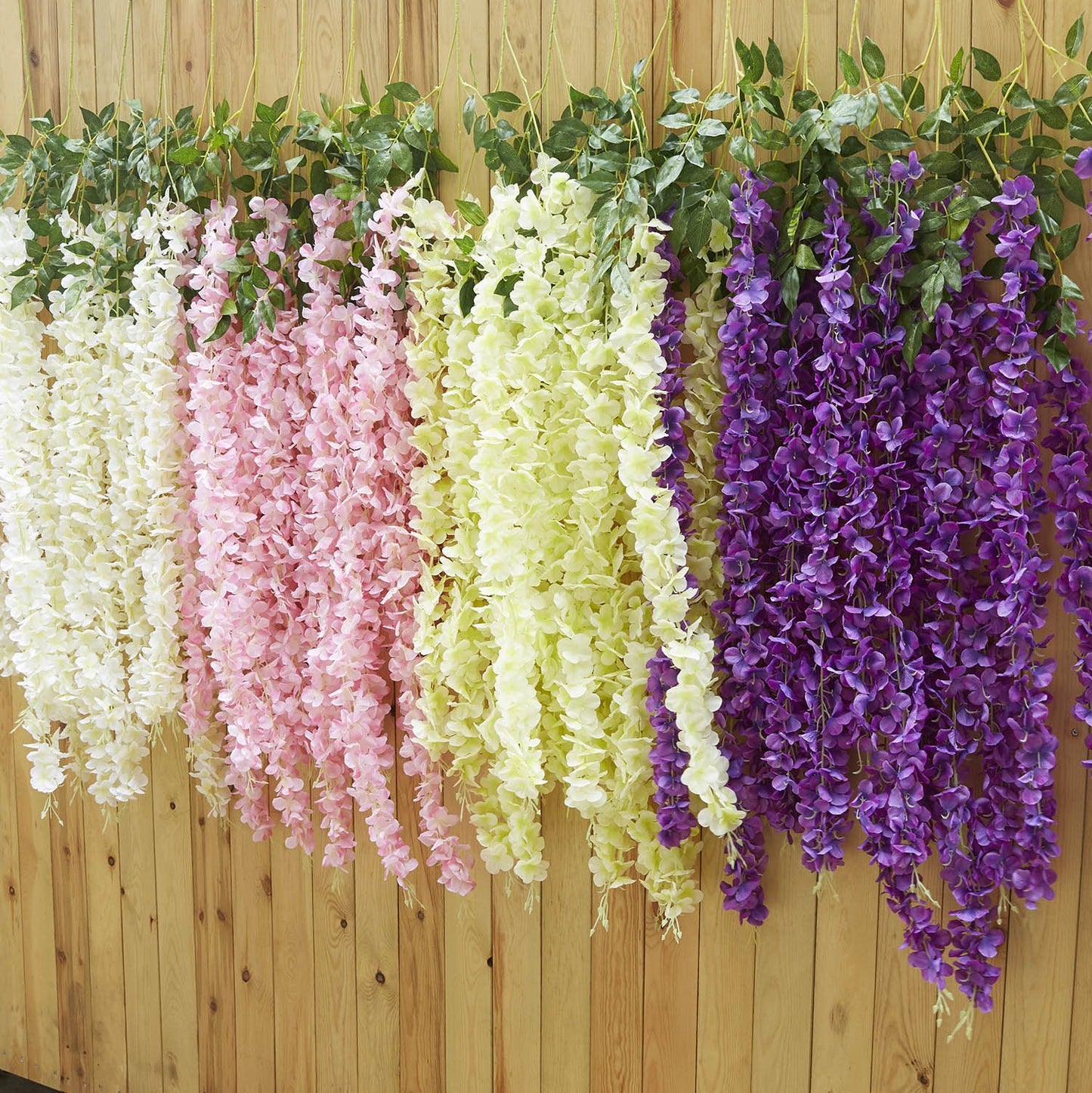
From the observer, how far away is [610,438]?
159 cm

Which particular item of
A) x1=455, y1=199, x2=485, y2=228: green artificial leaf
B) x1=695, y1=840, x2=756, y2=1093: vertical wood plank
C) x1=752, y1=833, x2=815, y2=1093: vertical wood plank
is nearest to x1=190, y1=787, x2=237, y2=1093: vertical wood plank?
x1=695, y1=840, x2=756, y2=1093: vertical wood plank

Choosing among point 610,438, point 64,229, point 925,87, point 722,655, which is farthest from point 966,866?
point 64,229

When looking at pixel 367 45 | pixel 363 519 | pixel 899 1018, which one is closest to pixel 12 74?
pixel 367 45

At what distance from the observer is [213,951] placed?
7.88ft

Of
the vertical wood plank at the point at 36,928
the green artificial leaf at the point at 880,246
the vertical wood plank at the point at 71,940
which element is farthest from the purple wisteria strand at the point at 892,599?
the vertical wood plank at the point at 36,928

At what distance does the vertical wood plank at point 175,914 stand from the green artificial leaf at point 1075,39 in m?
2.17

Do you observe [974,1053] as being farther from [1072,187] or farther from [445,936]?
[1072,187]

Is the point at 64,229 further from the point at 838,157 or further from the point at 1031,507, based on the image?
the point at 1031,507

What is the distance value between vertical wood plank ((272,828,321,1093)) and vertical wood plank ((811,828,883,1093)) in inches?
43.4

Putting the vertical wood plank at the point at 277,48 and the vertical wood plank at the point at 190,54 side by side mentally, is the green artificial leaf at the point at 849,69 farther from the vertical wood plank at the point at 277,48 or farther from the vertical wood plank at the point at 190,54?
the vertical wood plank at the point at 190,54

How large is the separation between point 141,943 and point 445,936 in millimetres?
894

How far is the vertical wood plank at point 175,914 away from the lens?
239 cm

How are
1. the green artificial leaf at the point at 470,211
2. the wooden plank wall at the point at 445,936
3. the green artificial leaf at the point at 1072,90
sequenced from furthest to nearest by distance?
1. the green artificial leaf at the point at 470,211
2. the wooden plank wall at the point at 445,936
3. the green artificial leaf at the point at 1072,90

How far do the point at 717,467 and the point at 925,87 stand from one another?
661 mm
